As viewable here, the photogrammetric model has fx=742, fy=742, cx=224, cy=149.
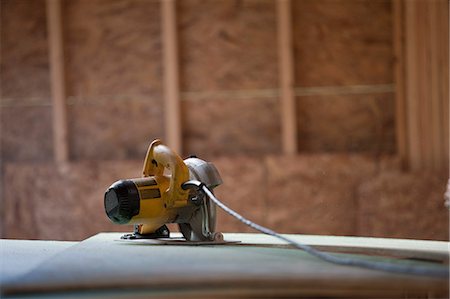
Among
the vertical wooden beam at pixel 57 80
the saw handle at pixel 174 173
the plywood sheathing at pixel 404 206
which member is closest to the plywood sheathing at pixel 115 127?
the vertical wooden beam at pixel 57 80

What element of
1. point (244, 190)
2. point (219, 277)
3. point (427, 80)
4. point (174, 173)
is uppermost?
point (427, 80)

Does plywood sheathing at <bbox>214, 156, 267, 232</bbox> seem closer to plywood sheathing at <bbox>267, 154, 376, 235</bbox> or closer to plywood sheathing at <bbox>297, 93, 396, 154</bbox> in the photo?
plywood sheathing at <bbox>267, 154, 376, 235</bbox>

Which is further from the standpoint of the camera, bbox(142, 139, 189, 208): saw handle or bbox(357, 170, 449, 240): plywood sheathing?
bbox(357, 170, 449, 240): plywood sheathing

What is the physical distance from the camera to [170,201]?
219 cm

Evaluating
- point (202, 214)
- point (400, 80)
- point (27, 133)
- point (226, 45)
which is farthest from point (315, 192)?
point (202, 214)

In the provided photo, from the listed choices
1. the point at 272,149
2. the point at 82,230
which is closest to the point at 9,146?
the point at 82,230

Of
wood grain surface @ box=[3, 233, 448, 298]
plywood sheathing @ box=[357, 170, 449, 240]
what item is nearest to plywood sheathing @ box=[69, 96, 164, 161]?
plywood sheathing @ box=[357, 170, 449, 240]

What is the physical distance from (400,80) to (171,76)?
1434 millimetres

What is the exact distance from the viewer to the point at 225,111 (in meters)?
4.83

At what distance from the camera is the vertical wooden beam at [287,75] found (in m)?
4.59

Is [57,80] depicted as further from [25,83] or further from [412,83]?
[412,83]

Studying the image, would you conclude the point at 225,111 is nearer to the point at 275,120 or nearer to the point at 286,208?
the point at 275,120

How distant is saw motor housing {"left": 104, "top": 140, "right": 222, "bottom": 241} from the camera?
2.16 m

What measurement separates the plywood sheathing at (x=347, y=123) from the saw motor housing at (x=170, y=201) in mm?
2559
